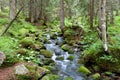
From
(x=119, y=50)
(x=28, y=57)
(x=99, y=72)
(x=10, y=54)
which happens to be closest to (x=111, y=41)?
(x=119, y=50)

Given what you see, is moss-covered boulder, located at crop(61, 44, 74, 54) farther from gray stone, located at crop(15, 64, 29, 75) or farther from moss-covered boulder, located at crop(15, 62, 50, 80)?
gray stone, located at crop(15, 64, 29, 75)

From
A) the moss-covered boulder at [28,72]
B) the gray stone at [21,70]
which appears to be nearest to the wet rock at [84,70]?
the moss-covered boulder at [28,72]

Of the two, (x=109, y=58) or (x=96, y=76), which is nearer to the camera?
(x=96, y=76)

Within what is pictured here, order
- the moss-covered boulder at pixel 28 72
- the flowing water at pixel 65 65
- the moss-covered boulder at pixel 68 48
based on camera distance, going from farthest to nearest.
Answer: the moss-covered boulder at pixel 68 48 < the flowing water at pixel 65 65 < the moss-covered boulder at pixel 28 72

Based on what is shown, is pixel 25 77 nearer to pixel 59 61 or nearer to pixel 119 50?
pixel 59 61

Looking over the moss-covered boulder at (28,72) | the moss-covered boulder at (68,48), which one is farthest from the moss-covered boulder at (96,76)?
the moss-covered boulder at (68,48)

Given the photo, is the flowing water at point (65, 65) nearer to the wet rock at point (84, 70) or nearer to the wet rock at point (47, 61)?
the wet rock at point (84, 70)

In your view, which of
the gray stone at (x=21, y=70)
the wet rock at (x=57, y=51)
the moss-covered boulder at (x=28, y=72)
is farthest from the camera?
the wet rock at (x=57, y=51)

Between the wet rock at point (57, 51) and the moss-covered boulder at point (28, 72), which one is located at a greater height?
the moss-covered boulder at point (28, 72)

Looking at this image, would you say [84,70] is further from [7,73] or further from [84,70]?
[7,73]

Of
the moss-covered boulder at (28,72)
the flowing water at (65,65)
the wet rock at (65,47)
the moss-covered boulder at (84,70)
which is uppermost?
the moss-covered boulder at (28,72)

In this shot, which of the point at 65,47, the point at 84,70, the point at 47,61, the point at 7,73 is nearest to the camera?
the point at 7,73

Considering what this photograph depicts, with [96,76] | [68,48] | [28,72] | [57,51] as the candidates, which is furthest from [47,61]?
[68,48]

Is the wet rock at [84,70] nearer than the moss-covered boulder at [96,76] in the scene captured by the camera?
No
